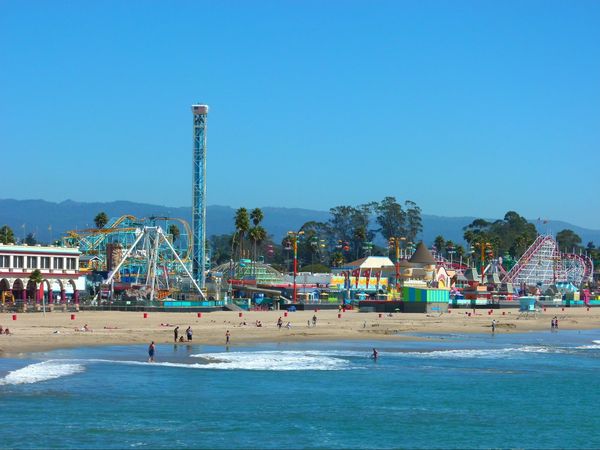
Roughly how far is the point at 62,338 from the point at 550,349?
32.7 meters

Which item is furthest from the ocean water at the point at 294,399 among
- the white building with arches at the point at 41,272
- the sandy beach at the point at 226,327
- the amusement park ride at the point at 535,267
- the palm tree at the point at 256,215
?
the amusement park ride at the point at 535,267

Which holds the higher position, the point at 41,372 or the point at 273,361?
the point at 273,361

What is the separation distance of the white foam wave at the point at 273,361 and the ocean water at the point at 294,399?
0.07 m

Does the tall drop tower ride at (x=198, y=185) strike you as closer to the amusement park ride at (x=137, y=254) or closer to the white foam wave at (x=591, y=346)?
the amusement park ride at (x=137, y=254)

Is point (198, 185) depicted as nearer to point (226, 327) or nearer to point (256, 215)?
point (256, 215)

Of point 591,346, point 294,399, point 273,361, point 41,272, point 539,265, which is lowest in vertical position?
point 294,399

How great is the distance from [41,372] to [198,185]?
251ft

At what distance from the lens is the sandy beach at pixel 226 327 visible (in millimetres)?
62812

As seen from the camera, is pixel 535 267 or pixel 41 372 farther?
pixel 535 267

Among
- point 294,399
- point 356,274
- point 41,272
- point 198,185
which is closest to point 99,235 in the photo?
point 198,185

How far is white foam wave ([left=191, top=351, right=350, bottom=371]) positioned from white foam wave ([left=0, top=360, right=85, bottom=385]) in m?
6.90

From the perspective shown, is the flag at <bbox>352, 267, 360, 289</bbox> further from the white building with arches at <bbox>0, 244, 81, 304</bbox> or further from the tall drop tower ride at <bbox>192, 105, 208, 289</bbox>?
the white building with arches at <bbox>0, 244, 81, 304</bbox>

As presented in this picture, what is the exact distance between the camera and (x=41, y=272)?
99438 millimetres

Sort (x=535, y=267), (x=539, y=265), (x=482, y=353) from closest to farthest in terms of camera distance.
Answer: (x=482, y=353) < (x=535, y=267) < (x=539, y=265)
